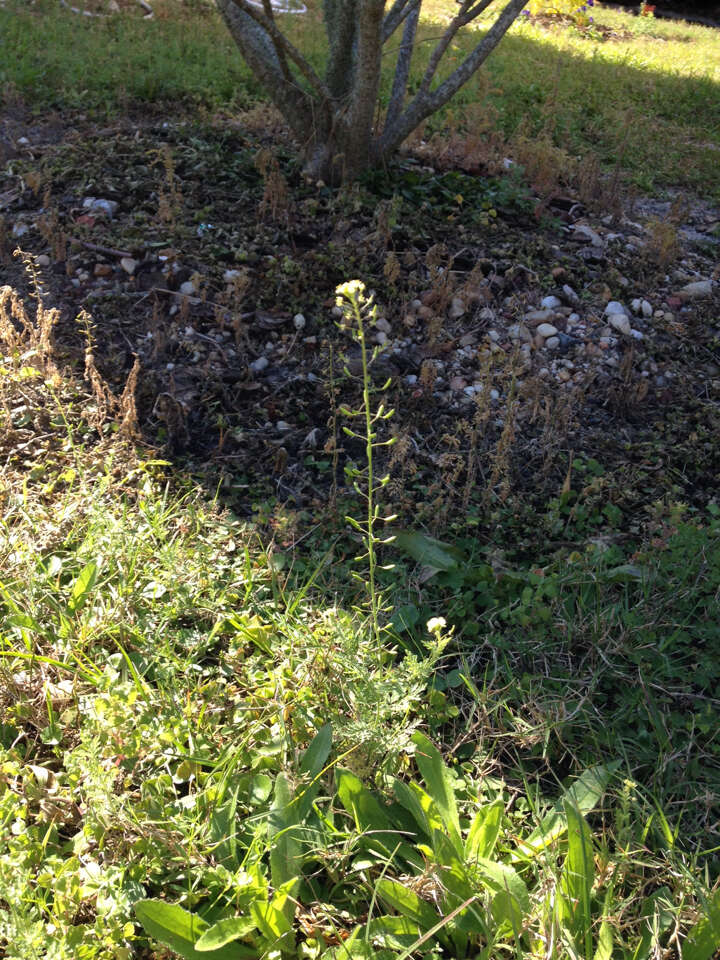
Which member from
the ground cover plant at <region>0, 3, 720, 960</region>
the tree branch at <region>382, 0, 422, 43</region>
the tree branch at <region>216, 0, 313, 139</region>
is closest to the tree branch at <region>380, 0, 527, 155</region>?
the ground cover plant at <region>0, 3, 720, 960</region>

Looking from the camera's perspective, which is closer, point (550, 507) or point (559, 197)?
point (550, 507)

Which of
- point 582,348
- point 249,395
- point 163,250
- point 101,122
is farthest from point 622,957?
point 101,122

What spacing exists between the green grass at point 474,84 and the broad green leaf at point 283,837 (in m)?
4.77

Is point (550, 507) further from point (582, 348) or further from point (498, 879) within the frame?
point (498, 879)

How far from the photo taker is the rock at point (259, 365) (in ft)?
11.8

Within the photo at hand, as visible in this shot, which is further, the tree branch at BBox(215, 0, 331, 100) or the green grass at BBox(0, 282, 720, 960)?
the tree branch at BBox(215, 0, 331, 100)

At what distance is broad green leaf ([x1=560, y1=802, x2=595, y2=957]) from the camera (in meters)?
1.64

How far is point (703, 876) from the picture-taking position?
186cm

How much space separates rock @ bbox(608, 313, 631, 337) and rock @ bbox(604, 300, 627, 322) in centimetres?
2

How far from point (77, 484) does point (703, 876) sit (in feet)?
7.74

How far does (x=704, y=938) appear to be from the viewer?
5.31 feet

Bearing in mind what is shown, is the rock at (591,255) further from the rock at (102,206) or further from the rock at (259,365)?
the rock at (102,206)

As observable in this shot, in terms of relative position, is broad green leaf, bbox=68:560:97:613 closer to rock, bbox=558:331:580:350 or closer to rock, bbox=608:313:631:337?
rock, bbox=558:331:580:350

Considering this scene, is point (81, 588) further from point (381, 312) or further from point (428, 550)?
point (381, 312)
